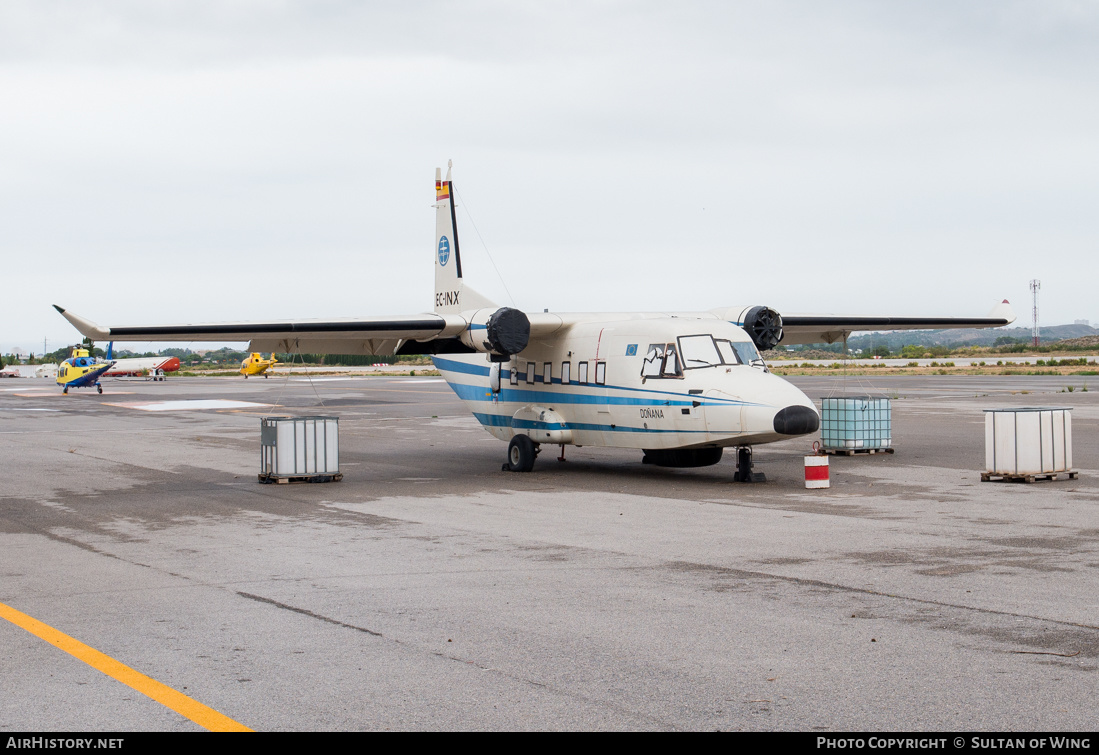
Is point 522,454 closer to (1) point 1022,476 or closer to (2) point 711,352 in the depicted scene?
(2) point 711,352

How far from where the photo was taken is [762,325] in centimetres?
2022

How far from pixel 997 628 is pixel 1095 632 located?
2.07 ft

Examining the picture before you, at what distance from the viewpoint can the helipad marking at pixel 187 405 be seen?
43197mm

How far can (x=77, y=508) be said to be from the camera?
1504cm

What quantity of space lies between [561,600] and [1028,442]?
11.2 metres

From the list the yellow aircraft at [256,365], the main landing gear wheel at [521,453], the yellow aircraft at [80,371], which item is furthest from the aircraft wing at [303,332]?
the yellow aircraft at [256,365]

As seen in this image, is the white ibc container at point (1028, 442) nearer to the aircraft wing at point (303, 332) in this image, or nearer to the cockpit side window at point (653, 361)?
the cockpit side window at point (653, 361)

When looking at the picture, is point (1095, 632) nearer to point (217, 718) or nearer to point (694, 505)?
point (217, 718)

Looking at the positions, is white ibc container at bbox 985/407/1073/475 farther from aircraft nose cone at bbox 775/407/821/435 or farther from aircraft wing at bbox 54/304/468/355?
aircraft wing at bbox 54/304/468/355

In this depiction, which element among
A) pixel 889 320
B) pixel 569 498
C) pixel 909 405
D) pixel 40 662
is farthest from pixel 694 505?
pixel 909 405

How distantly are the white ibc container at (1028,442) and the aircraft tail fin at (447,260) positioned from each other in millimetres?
11191

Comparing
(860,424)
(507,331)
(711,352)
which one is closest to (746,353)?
(711,352)

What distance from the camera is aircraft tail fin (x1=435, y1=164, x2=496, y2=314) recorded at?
23.7m

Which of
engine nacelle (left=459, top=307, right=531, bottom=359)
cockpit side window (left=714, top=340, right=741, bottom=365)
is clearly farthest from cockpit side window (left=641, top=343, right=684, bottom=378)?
engine nacelle (left=459, top=307, right=531, bottom=359)
